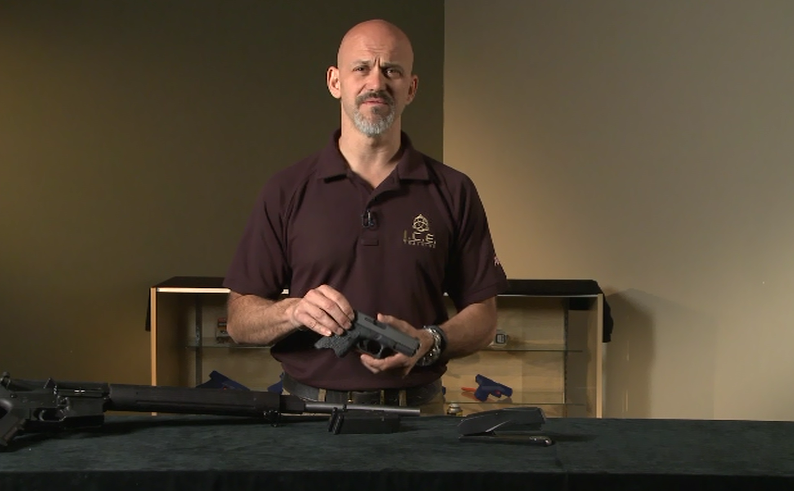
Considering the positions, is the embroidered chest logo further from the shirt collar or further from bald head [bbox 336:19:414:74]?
bald head [bbox 336:19:414:74]

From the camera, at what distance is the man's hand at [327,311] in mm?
1932

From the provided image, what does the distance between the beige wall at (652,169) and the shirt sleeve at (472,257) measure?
2062 millimetres

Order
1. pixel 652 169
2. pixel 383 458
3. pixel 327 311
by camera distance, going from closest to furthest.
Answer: pixel 383 458 < pixel 327 311 < pixel 652 169

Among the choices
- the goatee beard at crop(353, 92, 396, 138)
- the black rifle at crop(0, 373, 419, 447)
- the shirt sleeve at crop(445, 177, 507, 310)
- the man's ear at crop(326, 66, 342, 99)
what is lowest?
the black rifle at crop(0, 373, 419, 447)

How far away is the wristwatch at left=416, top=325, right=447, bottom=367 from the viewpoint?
2.24m

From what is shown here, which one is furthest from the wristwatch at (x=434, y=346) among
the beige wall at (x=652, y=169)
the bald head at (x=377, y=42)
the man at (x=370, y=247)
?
the beige wall at (x=652, y=169)

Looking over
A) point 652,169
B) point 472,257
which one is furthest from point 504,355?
A: point 472,257

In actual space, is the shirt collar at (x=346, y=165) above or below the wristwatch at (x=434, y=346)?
above

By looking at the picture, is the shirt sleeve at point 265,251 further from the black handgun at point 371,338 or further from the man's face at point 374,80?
the black handgun at point 371,338

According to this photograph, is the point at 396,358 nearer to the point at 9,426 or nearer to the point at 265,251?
the point at 265,251

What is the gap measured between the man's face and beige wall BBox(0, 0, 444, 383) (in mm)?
2402

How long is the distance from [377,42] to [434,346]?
85 centimetres

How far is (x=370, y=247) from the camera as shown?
236 cm

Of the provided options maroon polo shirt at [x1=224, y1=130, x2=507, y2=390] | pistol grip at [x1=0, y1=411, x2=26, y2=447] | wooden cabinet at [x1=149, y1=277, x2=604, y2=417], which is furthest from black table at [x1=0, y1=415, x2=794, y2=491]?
wooden cabinet at [x1=149, y1=277, x2=604, y2=417]
